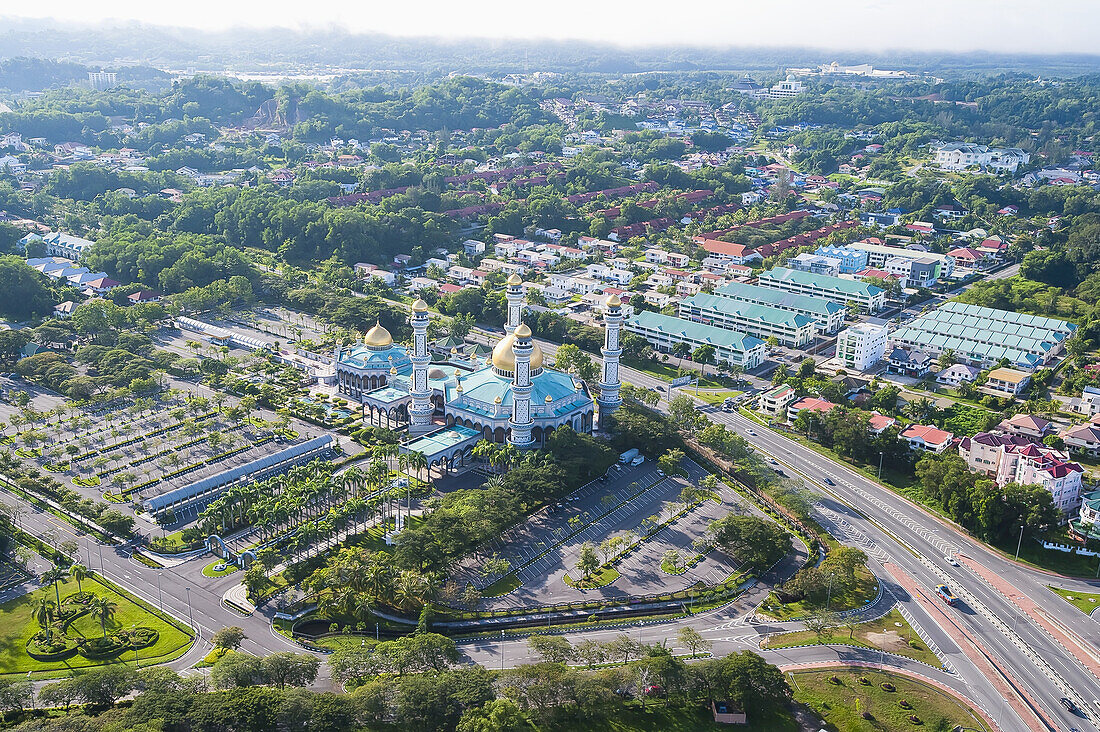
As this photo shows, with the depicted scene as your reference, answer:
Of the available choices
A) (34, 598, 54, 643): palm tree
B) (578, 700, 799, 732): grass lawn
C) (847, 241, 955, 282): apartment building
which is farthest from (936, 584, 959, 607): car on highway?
(847, 241, 955, 282): apartment building

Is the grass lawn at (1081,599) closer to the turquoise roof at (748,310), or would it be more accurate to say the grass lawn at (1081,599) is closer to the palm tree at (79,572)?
the turquoise roof at (748,310)

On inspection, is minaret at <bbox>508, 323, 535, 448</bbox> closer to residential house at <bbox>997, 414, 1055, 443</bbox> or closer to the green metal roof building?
residential house at <bbox>997, 414, 1055, 443</bbox>

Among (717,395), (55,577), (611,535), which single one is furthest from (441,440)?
(717,395)

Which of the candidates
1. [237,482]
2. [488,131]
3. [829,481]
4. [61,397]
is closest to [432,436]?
[237,482]

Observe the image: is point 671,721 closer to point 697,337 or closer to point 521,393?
point 521,393

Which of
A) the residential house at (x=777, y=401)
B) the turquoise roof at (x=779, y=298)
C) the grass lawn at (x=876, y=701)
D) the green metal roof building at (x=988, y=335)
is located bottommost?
the grass lawn at (x=876, y=701)

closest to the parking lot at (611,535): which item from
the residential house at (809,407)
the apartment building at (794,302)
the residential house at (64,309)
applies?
the residential house at (809,407)

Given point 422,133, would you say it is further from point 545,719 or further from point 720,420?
point 545,719
